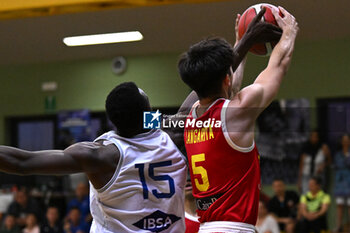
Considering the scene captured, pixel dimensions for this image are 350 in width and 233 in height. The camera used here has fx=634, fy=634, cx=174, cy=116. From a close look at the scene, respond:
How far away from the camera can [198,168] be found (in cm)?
347

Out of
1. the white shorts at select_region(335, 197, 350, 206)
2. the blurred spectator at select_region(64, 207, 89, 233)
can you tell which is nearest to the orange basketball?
the white shorts at select_region(335, 197, 350, 206)

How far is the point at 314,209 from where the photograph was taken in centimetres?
957

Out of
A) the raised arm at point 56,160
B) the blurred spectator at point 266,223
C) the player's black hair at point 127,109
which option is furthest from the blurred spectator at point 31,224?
→ the raised arm at point 56,160

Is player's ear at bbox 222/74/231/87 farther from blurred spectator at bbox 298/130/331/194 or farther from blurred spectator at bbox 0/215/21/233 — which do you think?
→ blurred spectator at bbox 0/215/21/233

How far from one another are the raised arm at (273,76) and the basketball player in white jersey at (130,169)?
11cm

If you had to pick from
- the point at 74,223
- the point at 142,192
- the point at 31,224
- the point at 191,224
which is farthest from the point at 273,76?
the point at 31,224

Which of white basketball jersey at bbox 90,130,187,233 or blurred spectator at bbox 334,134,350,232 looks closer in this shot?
white basketball jersey at bbox 90,130,187,233

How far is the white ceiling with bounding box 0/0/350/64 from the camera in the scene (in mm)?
7484

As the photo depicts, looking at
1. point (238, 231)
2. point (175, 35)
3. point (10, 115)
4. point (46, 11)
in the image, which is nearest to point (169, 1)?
point (46, 11)

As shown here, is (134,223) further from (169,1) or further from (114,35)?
(114,35)

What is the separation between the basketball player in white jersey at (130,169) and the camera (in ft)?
11.0

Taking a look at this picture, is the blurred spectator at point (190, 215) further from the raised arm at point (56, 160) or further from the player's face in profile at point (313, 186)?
the player's face in profile at point (313, 186)

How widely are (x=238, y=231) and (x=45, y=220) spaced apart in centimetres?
826

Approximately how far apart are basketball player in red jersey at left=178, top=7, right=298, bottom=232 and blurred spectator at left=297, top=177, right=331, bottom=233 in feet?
20.3
